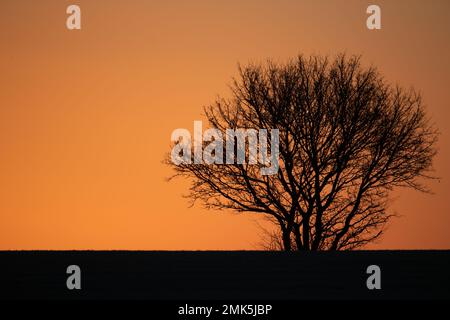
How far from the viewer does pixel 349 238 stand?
35531 mm

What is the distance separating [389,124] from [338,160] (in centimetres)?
241

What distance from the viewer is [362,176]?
1377 inches
